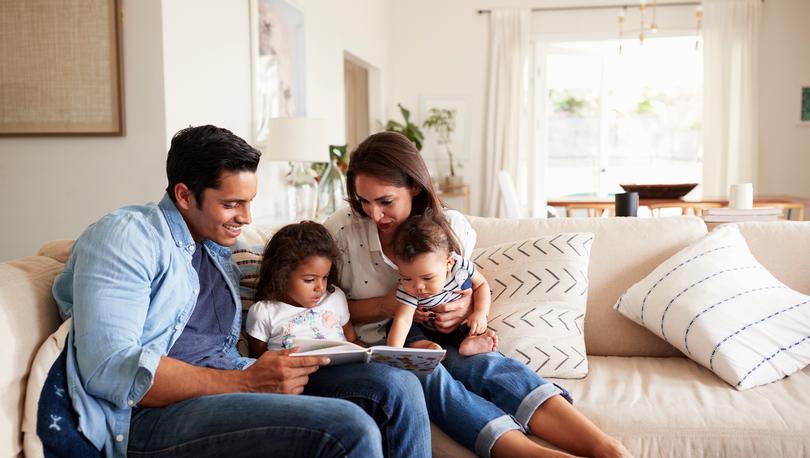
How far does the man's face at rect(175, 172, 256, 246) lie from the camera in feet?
5.54

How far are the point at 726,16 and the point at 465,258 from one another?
6446 millimetres

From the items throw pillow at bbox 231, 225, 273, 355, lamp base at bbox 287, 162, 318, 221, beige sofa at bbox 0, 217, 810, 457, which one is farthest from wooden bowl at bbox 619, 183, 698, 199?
throw pillow at bbox 231, 225, 273, 355

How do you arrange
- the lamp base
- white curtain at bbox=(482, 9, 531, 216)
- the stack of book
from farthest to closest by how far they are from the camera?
white curtain at bbox=(482, 9, 531, 216) < the lamp base < the stack of book

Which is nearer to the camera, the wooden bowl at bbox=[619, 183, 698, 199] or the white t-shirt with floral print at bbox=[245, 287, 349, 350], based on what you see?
the white t-shirt with floral print at bbox=[245, 287, 349, 350]

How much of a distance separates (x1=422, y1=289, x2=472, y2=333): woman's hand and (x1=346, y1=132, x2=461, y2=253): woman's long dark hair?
0.15 meters

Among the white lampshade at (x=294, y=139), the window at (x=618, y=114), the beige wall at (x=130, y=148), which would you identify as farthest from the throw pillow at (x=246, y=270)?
the window at (x=618, y=114)

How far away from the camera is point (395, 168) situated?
2.04 meters

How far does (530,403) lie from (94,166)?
2406mm

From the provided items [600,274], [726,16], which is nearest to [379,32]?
[726,16]

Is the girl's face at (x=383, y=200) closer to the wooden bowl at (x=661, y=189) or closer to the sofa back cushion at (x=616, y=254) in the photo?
the sofa back cushion at (x=616, y=254)

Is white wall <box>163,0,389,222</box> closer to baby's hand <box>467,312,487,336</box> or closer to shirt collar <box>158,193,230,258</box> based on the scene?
shirt collar <box>158,193,230,258</box>

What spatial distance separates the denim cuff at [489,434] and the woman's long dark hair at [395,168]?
1.76ft

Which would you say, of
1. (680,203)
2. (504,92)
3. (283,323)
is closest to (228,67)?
(283,323)

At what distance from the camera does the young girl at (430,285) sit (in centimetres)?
196
